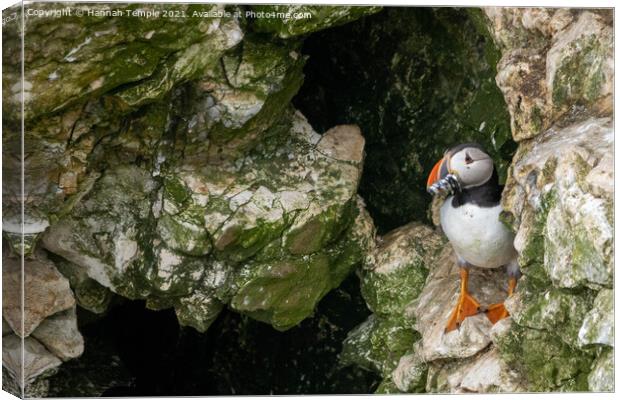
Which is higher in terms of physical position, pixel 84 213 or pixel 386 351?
pixel 84 213

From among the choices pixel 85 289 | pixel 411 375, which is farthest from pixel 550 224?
pixel 85 289

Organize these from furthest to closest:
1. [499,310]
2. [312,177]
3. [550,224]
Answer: [312,177] → [499,310] → [550,224]

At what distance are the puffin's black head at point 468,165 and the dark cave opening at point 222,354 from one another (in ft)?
3.08

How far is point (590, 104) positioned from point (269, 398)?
166cm

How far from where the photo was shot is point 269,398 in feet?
16.2

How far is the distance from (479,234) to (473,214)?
81mm

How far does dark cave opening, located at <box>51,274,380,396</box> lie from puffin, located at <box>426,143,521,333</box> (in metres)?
0.75

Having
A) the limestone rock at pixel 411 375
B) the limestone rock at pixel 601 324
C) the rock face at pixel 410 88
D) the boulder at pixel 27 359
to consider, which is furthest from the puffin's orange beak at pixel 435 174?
the boulder at pixel 27 359

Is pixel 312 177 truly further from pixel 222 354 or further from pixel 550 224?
pixel 550 224

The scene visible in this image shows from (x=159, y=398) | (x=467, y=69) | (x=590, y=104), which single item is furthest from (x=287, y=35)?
(x=159, y=398)

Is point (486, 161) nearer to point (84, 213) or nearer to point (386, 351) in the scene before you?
point (386, 351)

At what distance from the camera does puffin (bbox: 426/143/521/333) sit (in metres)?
4.91

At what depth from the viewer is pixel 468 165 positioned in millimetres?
4895

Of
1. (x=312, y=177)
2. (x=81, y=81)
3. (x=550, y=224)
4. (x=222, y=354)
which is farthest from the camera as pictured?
(x=222, y=354)
